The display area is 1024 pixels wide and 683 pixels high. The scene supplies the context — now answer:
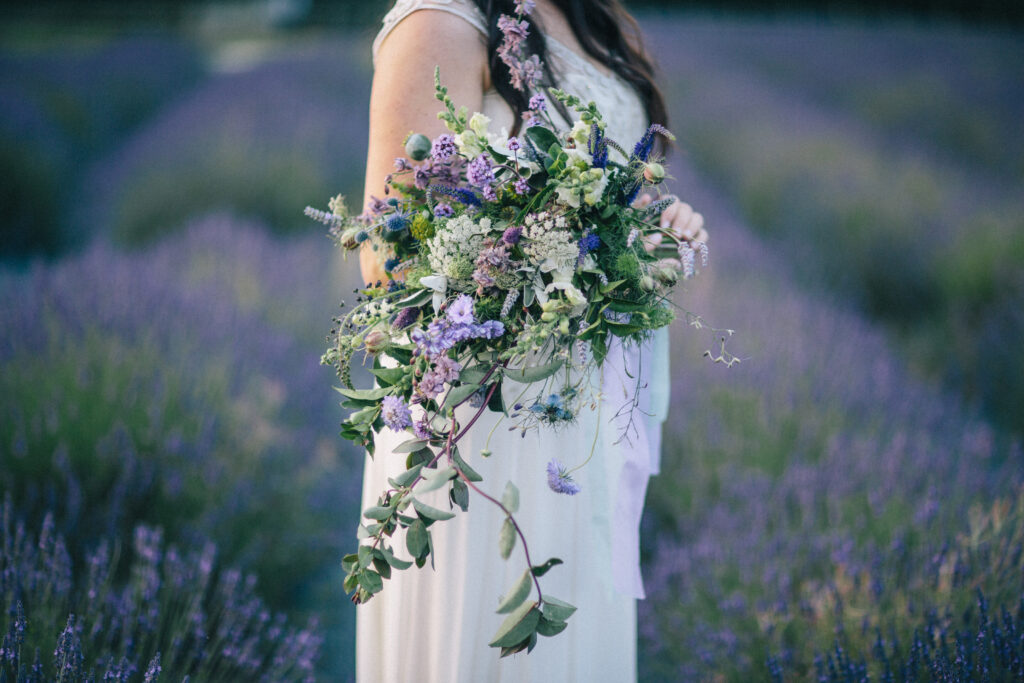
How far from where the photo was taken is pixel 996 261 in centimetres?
377

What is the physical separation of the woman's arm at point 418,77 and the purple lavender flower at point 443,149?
194mm

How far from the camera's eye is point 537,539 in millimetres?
1307

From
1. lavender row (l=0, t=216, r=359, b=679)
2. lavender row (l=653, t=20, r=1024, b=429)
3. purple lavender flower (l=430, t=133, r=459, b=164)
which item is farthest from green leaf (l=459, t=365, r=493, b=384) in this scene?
lavender row (l=653, t=20, r=1024, b=429)

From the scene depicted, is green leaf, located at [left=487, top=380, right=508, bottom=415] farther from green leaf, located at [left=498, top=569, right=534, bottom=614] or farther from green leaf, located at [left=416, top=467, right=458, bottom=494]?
green leaf, located at [left=498, top=569, right=534, bottom=614]

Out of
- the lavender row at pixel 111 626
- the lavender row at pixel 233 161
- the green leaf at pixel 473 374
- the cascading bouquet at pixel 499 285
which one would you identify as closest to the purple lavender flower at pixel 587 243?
the cascading bouquet at pixel 499 285

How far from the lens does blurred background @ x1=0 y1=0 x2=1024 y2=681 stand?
168cm

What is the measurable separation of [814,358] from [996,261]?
164 centimetres

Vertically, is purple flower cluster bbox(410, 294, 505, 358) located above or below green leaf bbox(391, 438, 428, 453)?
above

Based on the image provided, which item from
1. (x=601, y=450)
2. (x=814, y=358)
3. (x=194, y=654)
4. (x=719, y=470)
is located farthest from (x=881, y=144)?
(x=194, y=654)

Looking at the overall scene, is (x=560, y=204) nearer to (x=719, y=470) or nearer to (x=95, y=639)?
(x=95, y=639)

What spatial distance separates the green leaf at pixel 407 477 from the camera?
100 cm

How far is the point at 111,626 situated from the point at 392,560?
86 cm

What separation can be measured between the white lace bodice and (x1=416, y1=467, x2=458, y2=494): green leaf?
0.65 meters

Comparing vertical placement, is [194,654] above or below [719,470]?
below
